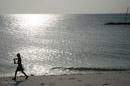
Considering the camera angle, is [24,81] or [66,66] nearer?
[24,81]

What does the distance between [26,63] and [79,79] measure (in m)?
17.5

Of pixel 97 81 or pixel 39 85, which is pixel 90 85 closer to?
pixel 97 81

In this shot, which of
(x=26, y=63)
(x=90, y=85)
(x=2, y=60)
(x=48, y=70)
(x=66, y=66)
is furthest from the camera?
(x=2, y=60)

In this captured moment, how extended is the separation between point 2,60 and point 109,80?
875 inches

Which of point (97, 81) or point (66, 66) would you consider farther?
point (66, 66)

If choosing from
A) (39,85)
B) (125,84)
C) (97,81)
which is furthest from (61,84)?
(125,84)

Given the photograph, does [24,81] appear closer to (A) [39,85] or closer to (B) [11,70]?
(A) [39,85]

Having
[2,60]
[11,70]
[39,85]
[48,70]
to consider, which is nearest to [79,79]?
[39,85]

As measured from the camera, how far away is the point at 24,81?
14.9m

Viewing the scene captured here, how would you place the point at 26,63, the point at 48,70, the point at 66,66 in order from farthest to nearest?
the point at 26,63 → the point at 66,66 → the point at 48,70

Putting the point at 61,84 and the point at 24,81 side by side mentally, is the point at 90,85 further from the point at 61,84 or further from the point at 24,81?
the point at 24,81

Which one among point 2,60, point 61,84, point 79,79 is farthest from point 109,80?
point 2,60

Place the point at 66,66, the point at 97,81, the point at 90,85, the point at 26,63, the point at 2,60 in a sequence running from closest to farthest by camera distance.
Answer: the point at 90,85
the point at 97,81
the point at 66,66
the point at 26,63
the point at 2,60

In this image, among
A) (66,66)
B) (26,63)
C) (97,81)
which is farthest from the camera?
(26,63)
